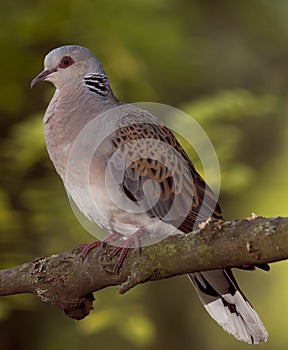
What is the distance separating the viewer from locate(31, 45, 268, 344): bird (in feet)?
11.4

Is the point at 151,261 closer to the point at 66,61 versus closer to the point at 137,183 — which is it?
the point at 137,183

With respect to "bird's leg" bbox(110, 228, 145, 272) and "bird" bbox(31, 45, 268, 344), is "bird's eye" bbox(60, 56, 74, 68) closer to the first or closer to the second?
"bird" bbox(31, 45, 268, 344)

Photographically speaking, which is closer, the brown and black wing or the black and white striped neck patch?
the brown and black wing

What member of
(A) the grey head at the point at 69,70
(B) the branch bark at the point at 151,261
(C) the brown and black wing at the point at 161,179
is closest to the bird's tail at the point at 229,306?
(C) the brown and black wing at the point at 161,179

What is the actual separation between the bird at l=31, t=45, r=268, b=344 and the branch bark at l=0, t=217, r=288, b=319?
0.67 feet

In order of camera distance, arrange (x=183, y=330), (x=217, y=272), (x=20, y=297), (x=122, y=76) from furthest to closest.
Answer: (x=183, y=330) < (x=122, y=76) < (x=20, y=297) < (x=217, y=272)

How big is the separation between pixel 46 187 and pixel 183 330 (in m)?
2.21

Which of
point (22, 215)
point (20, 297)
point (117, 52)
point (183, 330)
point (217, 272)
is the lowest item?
point (183, 330)

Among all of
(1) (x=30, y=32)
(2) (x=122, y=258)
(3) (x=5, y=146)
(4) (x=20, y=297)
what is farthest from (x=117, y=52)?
(2) (x=122, y=258)

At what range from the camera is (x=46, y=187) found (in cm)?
500

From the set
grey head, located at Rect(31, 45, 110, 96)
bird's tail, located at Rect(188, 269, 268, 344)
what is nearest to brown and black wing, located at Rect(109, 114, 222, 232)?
bird's tail, located at Rect(188, 269, 268, 344)

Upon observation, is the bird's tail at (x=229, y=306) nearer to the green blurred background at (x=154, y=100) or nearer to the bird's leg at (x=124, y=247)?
the bird's leg at (x=124, y=247)

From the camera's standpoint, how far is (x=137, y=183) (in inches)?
141

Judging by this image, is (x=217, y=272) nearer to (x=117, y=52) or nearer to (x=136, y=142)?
(x=136, y=142)
